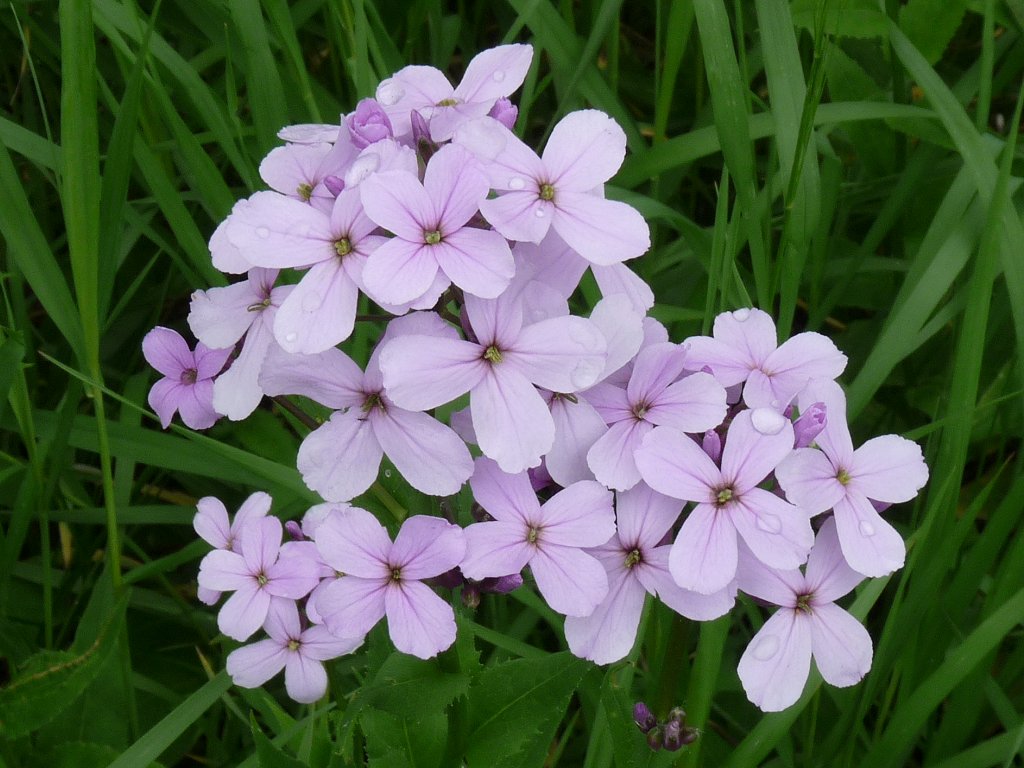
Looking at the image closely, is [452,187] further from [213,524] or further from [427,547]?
[213,524]

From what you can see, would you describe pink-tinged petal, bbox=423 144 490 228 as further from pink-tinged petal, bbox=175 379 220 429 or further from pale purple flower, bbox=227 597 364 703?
pale purple flower, bbox=227 597 364 703

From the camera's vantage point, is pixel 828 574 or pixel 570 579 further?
pixel 828 574

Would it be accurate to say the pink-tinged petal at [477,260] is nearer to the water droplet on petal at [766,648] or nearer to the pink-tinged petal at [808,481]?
the pink-tinged petal at [808,481]

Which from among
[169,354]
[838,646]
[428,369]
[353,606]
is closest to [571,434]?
[428,369]

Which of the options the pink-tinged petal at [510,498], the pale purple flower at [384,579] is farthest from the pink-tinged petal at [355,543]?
the pink-tinged petal at [510,498]

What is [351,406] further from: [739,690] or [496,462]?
[739,690]
